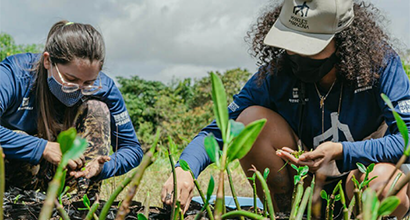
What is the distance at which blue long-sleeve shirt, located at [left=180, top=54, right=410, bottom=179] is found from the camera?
140cm

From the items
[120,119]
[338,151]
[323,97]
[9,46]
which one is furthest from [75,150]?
[9,46]

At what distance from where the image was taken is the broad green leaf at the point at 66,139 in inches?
13.9

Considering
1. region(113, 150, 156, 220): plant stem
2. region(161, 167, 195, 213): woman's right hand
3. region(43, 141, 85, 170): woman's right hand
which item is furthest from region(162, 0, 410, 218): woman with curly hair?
region(113, 150, 156, 220): plant stem

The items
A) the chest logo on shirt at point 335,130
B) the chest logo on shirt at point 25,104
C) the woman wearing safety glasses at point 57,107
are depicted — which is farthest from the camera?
the chest logo on shirt at point 25,104

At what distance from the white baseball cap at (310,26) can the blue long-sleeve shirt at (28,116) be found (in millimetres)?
774

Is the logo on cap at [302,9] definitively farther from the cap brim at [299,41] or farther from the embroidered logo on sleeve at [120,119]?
the embroidered logo on sleeve at [120,119]

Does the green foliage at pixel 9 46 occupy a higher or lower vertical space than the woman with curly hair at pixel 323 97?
higher

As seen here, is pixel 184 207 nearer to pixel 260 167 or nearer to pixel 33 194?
pixel 260 167

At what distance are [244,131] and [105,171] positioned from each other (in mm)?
1612

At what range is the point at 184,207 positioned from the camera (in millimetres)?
1229

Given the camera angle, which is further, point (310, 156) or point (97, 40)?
point (97, 40)

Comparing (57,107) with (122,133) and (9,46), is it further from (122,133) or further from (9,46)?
(9,46)

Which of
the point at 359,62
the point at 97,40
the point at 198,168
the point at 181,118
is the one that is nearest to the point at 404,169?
the point at 359,62

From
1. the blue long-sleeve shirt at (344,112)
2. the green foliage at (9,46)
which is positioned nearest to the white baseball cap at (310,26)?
the blue long-sleeve shirt at (344,112)
